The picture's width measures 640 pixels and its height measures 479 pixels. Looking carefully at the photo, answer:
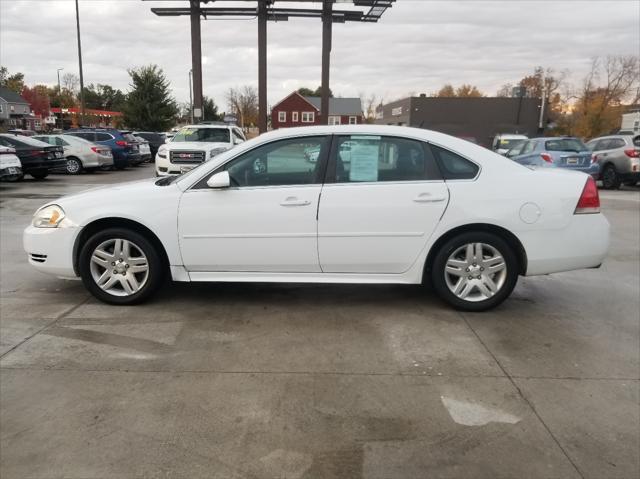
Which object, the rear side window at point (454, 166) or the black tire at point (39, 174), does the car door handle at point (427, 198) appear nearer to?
the rear side window at point (454, 166)

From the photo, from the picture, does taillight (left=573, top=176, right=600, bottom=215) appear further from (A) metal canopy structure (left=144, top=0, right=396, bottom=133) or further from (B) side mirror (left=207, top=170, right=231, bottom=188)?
(A) metal canopy structure (left=144, top=0, right=396, bottom=133)

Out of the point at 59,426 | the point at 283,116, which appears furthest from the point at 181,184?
the point at 283,116

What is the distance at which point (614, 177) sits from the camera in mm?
15688

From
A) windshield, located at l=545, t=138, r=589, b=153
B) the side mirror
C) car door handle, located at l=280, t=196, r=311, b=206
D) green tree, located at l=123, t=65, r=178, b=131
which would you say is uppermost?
green tree, located at l=123, t=65, r=178, b=131

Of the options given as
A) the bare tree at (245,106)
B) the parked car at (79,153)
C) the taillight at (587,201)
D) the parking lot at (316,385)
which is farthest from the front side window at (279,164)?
the bare tree at (245,106)

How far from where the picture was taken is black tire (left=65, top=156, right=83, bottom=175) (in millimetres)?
19547

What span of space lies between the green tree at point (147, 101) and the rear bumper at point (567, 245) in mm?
45502

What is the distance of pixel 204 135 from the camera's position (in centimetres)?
1495

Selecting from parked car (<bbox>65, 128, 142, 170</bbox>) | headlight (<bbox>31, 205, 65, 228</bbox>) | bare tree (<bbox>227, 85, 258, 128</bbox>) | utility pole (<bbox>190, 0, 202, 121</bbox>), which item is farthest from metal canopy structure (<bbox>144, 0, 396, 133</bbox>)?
bare tree (<bbox>227, 85, 258, 128</bbox>)

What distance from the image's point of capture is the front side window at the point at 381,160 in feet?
14.6

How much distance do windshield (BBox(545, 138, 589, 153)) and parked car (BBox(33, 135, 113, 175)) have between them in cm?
1554

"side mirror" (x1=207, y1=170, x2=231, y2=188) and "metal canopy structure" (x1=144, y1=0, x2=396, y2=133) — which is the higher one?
"metal canopy structure" (x1=144, y1=0, x2=396, y2=133)

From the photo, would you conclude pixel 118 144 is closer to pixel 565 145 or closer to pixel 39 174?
pixel 39 174

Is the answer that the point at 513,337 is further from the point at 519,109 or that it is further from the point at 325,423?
the point at 519,109
